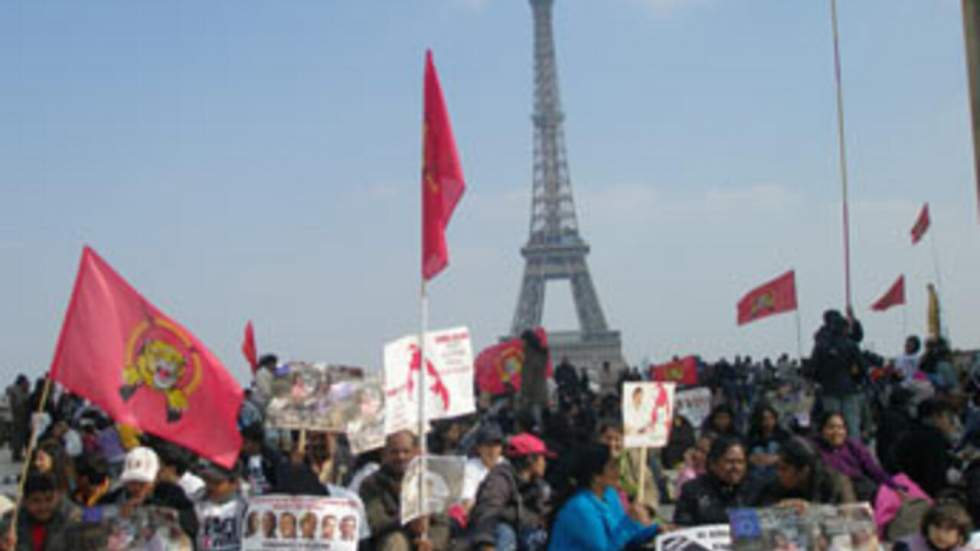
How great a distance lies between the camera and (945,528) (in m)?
5.81

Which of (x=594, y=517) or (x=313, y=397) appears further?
(x=313, y=397)

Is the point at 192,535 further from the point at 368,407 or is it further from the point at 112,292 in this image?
the point at 368,407

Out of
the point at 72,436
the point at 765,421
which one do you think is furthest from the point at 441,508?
the point at 72,436

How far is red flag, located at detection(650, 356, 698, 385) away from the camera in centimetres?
2153

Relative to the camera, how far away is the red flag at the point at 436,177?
7398mm

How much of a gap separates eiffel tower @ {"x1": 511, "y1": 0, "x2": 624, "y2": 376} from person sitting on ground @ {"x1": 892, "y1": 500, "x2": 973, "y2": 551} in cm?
6445

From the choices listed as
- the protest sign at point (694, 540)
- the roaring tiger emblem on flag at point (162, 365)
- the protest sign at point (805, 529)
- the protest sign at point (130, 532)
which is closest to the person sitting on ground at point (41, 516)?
the protest sign at point (130, 532)

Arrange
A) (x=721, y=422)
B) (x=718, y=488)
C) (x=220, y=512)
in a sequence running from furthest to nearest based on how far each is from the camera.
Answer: (x=721, y=422) → (x=718, y=488) → (x=220, y=512)

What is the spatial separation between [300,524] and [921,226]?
21774mm

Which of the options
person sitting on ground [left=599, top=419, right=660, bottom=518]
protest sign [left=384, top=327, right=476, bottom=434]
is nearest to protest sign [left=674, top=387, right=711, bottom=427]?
person sitting on ground [left=599, top=419, right=660, bottom=518]

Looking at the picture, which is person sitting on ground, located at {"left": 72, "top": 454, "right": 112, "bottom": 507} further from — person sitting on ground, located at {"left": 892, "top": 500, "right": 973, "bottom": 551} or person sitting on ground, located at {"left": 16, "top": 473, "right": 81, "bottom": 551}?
person sitting on ground, located at {"left": 892, "top": 500, "right": 973, "bottom": 551}

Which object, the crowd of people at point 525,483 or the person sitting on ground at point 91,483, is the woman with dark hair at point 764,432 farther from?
the person sitting on ground at point 91,483

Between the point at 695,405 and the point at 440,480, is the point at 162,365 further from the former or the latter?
the point at 695,405

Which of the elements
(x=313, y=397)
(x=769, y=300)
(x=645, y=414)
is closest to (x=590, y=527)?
(x=313, y=397)
